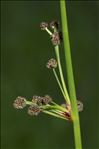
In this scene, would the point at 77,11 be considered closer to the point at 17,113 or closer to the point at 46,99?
the point at 17,113

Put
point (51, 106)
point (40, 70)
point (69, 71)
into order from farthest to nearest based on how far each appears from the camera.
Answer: point (40, 70), point (51, 106), point (69, 71)

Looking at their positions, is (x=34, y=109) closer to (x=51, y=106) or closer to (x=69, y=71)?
(x=51, y=106)

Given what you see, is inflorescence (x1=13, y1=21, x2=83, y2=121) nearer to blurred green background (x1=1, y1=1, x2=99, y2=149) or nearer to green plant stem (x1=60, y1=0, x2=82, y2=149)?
green plant stem (x1=60, y1=0, x2=82, y2=149)

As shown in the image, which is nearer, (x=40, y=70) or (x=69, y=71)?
(x=69, y=71)

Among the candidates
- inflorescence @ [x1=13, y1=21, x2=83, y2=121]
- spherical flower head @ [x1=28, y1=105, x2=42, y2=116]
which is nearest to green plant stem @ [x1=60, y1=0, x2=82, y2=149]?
inflorescence @ [x1=13, y1=21, x2=83, y2=121]

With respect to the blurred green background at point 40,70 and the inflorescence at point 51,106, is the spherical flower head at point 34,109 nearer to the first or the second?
the inflorescence at point 51,106

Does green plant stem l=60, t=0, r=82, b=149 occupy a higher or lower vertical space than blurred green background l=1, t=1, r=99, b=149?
lower

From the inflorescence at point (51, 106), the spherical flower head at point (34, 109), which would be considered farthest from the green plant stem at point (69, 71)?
the spherical flower head at point (34, 109)

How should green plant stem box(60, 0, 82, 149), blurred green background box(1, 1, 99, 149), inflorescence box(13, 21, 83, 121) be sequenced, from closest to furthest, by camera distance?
green plant stem box(60, 0, 82, 149)
inflorescence box(13, 21, 83, 121)
blurred green background box(1, 1, 99, 149)

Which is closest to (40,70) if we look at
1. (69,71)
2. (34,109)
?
(34,109)

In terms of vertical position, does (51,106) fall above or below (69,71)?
below
